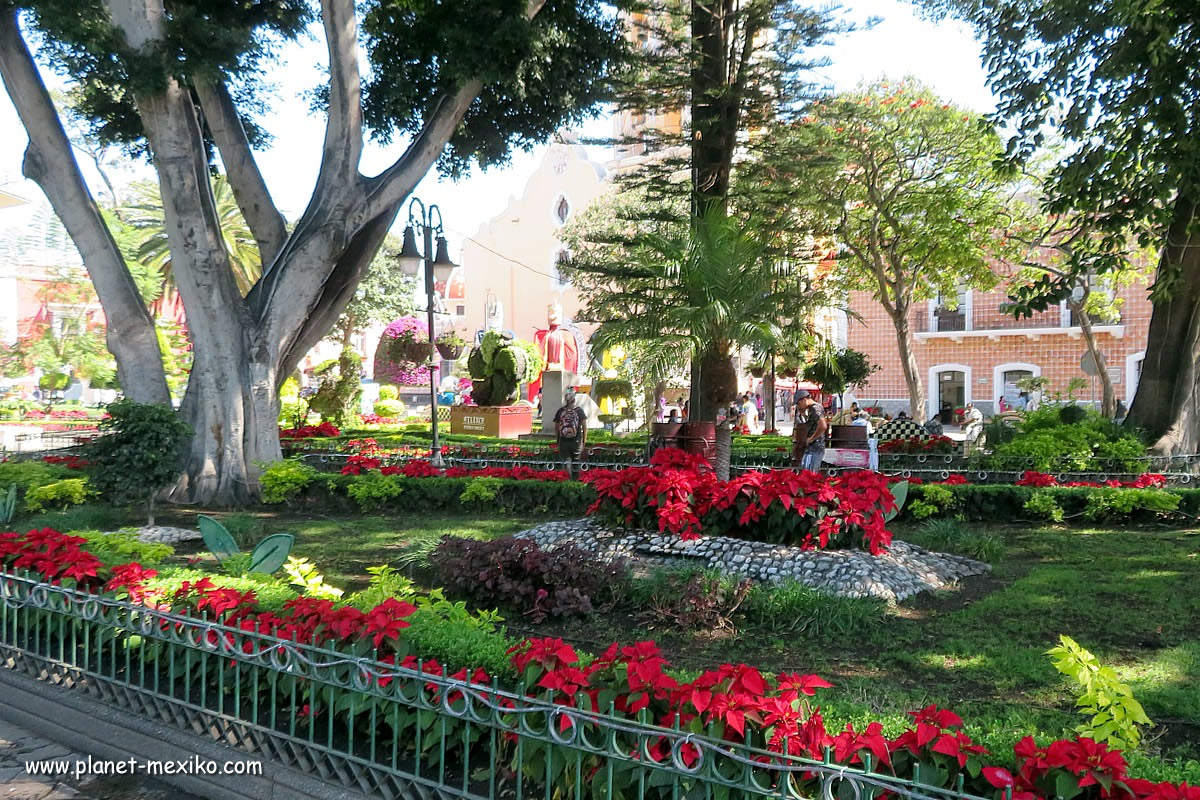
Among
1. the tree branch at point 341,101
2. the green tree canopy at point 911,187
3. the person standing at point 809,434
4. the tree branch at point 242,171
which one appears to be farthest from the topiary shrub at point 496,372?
the tree branch at point 341,101

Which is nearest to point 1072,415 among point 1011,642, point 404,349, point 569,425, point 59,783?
point 569,425

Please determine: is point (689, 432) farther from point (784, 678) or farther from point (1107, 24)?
point (784, 678)

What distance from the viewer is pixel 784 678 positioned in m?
3.03

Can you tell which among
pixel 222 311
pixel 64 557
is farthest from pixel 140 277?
pixel 64 557

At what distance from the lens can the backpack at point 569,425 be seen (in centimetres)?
1362

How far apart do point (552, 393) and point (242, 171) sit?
11861 mm

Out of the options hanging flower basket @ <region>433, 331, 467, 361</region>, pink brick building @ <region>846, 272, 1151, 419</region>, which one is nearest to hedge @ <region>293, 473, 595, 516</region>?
hanging flower basket @ <region>433, 331, 467, 361</region>

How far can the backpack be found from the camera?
13.6 meters

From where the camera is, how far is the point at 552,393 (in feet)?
76.3

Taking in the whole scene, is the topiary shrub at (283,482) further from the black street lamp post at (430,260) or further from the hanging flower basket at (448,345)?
the hanging flower basket at (448,345)

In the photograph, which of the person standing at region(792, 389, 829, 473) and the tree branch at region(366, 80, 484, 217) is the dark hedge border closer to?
the person standing at region(792, 389, 829, 473)

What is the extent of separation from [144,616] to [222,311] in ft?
27.4

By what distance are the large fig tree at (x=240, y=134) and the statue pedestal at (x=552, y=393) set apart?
1033 cm

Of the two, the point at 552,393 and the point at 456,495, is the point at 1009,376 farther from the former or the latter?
the point at 456,495
